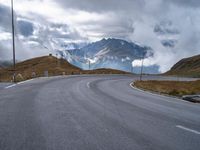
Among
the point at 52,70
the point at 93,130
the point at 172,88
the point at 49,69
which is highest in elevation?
the point at 93,130

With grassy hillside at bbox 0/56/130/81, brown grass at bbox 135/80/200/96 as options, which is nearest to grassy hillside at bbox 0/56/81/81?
grassy hillside at bbox 0/56/130/81

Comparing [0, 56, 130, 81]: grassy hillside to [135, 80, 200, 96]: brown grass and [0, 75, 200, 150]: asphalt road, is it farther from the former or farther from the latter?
[0, 75, 200, 150]: asphalt road

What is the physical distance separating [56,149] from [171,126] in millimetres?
3940

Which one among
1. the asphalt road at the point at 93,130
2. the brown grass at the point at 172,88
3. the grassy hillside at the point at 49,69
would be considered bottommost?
the grassy hillside at the point at 49,69


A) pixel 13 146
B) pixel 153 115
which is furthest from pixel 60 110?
pixel 13 146

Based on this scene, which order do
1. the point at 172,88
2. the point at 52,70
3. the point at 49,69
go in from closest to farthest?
the point at 172,88 < the point at 52,70 < the point at 49,69

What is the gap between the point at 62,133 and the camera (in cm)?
711

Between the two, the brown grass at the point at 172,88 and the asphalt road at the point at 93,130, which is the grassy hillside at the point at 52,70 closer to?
the brown grass at the point at 172,88

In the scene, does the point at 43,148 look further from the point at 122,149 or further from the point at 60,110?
the point at 60,110

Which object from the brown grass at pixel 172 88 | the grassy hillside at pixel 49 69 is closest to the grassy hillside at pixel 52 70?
the grassy hillside at pixel 49 69

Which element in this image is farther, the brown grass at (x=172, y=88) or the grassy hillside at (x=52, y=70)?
the grassy hillside at (x=52, y=70)

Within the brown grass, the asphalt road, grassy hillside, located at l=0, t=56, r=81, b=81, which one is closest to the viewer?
the asphalt road

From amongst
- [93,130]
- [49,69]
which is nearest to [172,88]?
[93,130]

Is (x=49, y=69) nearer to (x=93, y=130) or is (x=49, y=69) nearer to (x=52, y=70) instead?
(x=52, y=70)
